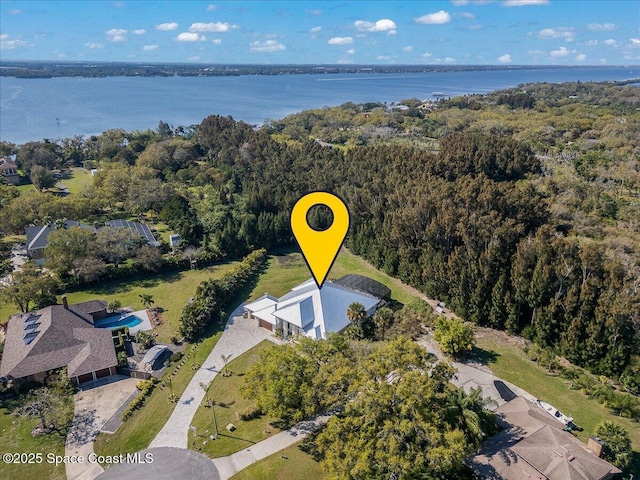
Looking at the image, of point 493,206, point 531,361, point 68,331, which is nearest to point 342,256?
point 493,206

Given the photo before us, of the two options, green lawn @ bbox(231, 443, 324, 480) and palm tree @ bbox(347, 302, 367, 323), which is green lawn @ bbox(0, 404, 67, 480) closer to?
green lawn @ bbox(231, 443, 324, 480)

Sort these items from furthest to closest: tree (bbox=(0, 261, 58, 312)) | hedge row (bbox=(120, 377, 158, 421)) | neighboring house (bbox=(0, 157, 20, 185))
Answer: neighboring house (bbox=(0, 157, 20, 185)) → tree (bbox=(0, 261, 58, 312)) → hedge row (bbox=(120, 377, 158, 421))

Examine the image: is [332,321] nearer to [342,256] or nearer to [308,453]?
[308,453]

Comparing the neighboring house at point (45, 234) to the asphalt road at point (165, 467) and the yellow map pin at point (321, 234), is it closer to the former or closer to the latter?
the yellow map pin at point (321, 234)

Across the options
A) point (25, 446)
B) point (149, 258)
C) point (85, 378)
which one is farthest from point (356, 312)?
point (149, 258)

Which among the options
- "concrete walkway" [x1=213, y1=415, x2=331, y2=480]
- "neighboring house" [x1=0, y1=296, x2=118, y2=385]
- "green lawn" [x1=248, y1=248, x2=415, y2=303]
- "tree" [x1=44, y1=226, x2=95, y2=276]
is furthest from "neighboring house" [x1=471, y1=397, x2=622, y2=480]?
"tree" [x1=44, y1=226, x2=95, y2=276]
